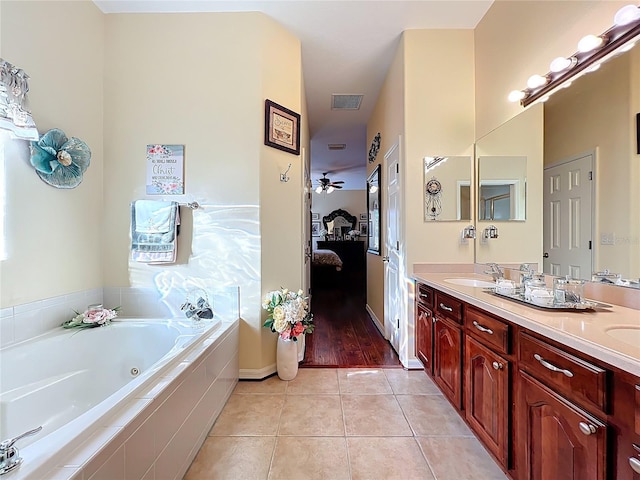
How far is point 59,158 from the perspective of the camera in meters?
1.84

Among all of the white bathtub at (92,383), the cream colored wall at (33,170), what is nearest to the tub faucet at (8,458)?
the white bathtub at (92,383)

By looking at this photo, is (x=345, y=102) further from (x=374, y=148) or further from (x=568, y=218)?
(x=568, y=218)

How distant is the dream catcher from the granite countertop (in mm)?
1057

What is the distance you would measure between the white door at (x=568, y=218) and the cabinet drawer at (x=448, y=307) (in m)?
0.59

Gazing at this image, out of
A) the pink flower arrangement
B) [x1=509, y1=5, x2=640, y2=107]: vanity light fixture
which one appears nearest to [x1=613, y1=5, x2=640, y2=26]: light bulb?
[x1=509, y1=5, x2=640, y2=107]: vanity light fixture

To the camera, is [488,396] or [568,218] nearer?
[488,396]

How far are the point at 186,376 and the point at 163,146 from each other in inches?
69.5

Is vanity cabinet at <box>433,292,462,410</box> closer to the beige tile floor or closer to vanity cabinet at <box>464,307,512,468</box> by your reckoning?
vanity cabinet at <box>464,307,512,468</box>

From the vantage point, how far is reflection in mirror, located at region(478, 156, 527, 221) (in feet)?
6.59

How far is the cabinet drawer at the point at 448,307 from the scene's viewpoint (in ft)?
5.49

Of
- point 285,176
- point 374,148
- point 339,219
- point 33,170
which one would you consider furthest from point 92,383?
point 339,219

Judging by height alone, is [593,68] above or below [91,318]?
above

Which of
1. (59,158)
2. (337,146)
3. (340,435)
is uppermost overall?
(337,146)

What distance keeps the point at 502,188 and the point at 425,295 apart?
102cm
